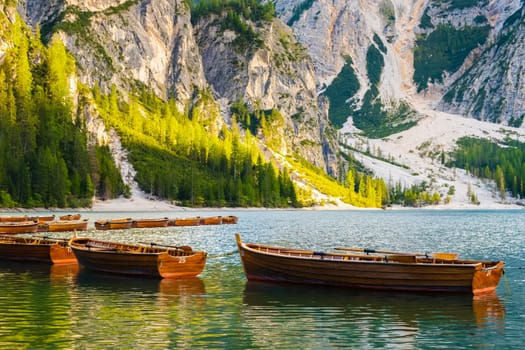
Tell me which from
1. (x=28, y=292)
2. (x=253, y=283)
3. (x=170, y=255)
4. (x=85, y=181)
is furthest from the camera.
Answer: (x=85, y=181)

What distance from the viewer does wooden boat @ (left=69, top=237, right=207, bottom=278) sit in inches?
1797

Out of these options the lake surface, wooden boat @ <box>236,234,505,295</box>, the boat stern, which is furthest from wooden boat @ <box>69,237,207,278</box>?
the boat stern

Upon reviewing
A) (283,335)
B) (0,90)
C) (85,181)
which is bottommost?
(283,335)

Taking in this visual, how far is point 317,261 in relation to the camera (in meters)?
41.2

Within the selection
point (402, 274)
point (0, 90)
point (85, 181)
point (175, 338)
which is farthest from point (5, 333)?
point (0, 90)

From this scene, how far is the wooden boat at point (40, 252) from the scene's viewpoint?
5578 centimetres

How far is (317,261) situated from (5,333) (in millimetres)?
Answer: 22072

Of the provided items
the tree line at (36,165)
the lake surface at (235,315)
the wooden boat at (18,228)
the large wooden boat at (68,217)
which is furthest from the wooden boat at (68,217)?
the lake surface at (235,315)

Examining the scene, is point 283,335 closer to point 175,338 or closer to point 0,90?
point 175,338

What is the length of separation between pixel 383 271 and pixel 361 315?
8033mm

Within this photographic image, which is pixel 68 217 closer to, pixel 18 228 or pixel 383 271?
pixel 18 228

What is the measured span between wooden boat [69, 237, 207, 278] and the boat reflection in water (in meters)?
6.63

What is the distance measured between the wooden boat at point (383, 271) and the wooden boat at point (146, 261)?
17.5 ft

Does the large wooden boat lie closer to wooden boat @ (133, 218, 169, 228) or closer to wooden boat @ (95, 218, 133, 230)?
wooden boat @ (95, 218, 133, 230)
